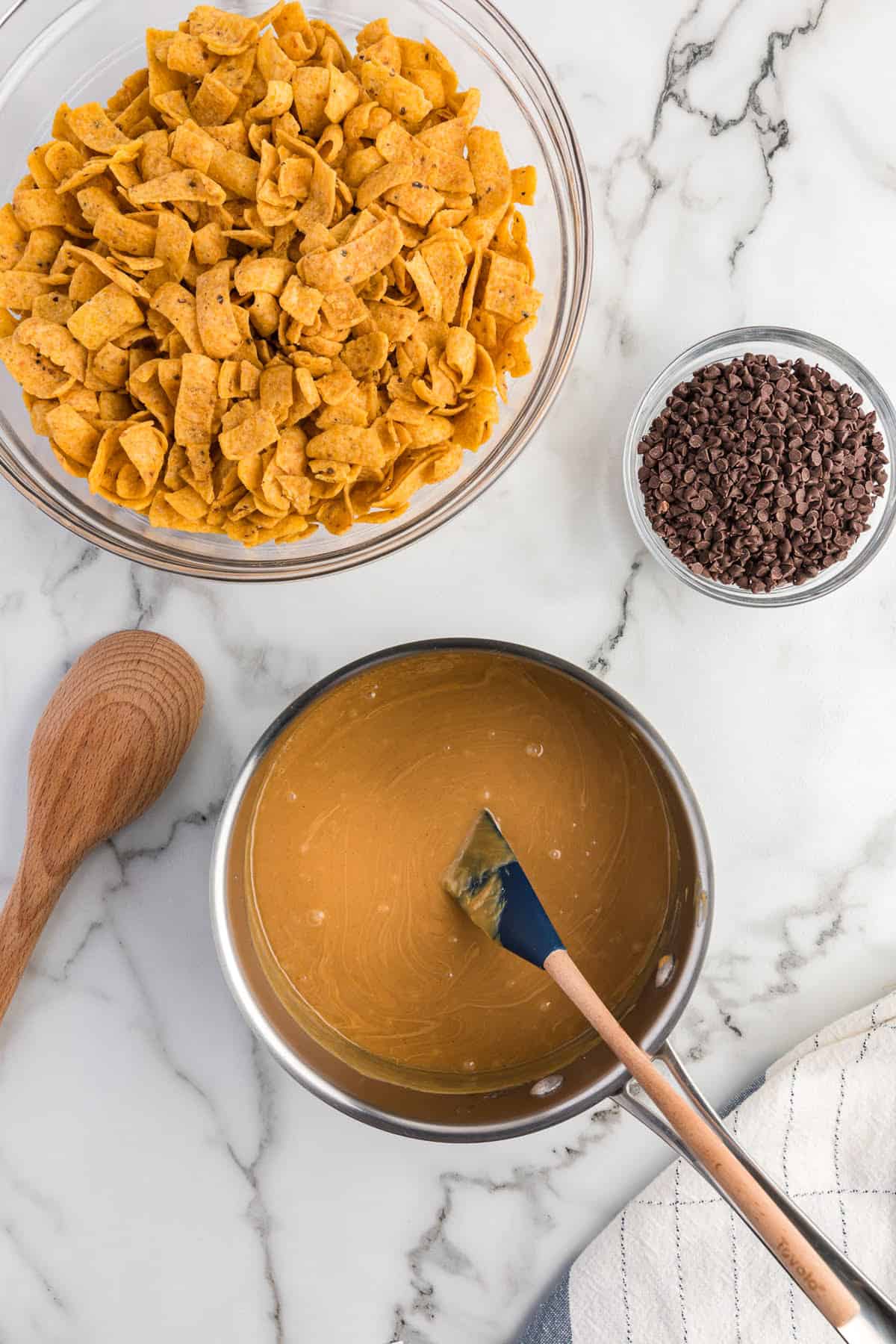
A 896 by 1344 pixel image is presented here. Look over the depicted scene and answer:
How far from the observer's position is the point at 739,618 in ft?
4.07

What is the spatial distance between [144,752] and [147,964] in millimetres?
274

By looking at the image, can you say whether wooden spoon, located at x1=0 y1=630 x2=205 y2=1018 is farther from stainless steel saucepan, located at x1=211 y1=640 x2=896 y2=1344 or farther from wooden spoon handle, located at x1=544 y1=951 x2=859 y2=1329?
wooden spoon handle, located at x1=544 y1=951 x2=859 y2=1329

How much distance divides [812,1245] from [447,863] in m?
0.48

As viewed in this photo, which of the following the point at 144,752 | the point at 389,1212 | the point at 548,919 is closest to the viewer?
the point at 548,919

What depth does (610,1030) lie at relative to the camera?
97 centimetres

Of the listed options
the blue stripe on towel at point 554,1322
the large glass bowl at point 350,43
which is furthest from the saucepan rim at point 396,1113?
the blue stripe on towel at point 554,1322

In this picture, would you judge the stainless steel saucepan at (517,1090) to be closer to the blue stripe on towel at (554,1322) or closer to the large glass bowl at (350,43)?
the large glass bowl at (350,43)

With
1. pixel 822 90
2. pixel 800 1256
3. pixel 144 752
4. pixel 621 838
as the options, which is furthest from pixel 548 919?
pixel 822 90

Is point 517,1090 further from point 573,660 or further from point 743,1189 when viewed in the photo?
point 573,660

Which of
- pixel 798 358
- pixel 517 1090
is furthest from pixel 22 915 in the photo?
pixel 798 358

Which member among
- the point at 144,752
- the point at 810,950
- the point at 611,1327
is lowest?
the point at 611,1327

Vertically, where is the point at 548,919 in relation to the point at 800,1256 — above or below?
above

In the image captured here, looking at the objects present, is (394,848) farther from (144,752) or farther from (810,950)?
(810,950)

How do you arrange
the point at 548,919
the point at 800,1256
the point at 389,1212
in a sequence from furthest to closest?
1. the point at 389,1212
2. the point at 548,919
3. the point at 800,1256
